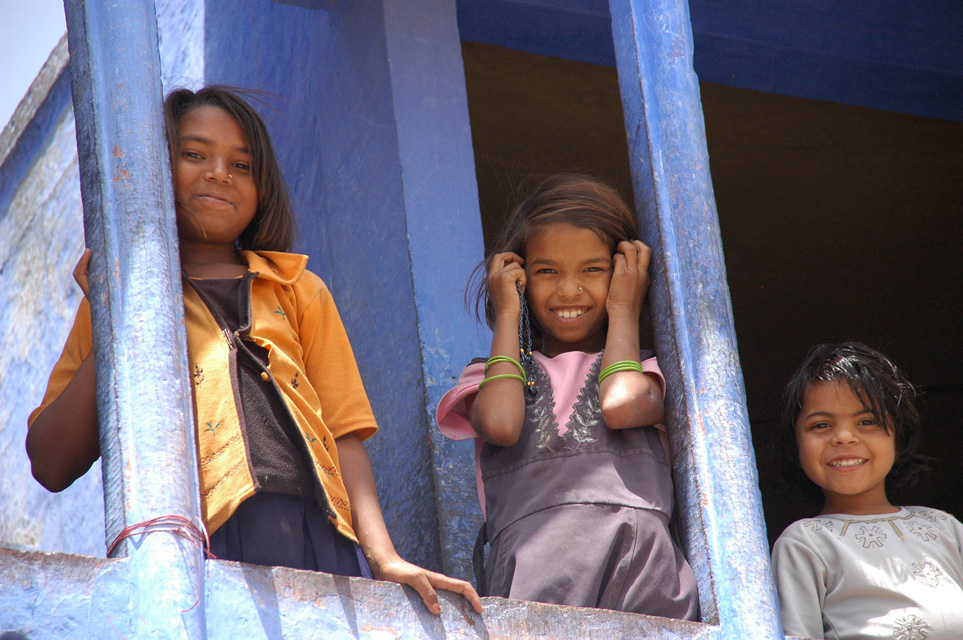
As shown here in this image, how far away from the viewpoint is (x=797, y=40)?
3479 millimetres

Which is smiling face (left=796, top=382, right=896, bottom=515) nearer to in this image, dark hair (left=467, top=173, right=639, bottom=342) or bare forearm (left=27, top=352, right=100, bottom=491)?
dark hair (left=467, top=173, right=639, bottom=342)

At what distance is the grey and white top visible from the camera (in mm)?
2211

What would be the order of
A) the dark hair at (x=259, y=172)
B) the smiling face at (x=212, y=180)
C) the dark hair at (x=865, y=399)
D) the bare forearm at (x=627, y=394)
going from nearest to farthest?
1. the bare forearm at (x=627, y=394)
2. the smiling face at (x=212, y=180)
3. the dark hair at (x=259, y=172)
4. the dark hair at (x=865, y=399)

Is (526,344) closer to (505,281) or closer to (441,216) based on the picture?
(505,281)

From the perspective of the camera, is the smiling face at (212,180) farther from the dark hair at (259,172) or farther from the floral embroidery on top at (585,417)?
the floral embroidery on top at (585,417)

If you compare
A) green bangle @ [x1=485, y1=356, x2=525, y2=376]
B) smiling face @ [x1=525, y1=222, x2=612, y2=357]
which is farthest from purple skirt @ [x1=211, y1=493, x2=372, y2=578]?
smiling face @ [x1=525, y1=222, x2=612, y2=357]

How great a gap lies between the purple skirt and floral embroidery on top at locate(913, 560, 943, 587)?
3.68 ft

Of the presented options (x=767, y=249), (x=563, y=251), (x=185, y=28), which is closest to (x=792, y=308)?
(x=767, y=249)

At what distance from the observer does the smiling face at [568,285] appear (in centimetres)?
241

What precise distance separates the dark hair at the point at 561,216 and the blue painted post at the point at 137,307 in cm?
92

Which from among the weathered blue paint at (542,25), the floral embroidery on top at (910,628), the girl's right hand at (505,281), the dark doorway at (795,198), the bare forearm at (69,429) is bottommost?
the floral embroidery on top at (910,628)

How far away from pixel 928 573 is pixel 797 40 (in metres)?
1.79

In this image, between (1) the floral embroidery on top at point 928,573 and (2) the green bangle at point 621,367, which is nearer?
(2) the green bangle at point 621,367

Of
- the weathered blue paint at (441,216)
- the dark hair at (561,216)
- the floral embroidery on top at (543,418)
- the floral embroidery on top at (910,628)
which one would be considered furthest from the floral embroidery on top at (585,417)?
the floral embroidery on top at (910,628)
